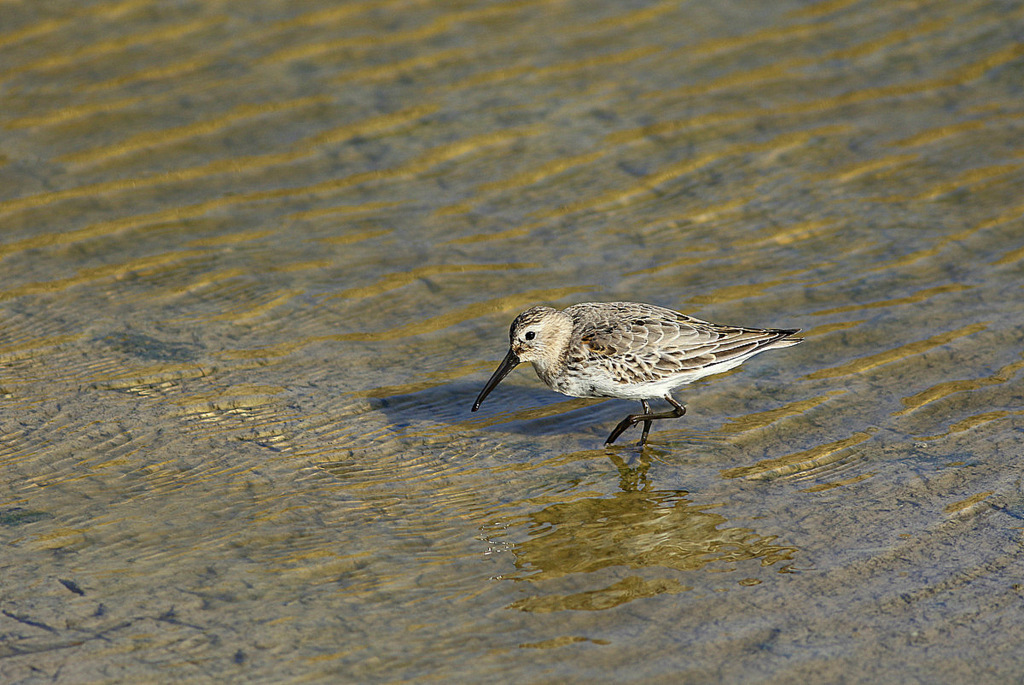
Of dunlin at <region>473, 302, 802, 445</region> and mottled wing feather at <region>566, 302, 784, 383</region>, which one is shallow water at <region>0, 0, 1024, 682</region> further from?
mottled wing feather at <region>566, 302, 784, 383</region>

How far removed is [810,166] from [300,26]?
6.05 metres

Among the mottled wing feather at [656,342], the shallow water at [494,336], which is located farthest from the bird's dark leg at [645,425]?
the mottled wing feather at [656,342]

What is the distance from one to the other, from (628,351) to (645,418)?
48cm

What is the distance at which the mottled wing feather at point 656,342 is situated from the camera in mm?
7715

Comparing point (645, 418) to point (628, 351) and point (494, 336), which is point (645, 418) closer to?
point (628, 351)

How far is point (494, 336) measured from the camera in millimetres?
9281

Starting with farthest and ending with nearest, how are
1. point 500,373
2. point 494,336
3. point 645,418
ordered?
point 494,336 < point 500,373 < point 645,418

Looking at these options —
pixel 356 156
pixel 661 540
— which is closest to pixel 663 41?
pixel 356 156

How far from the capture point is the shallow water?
5.95 meters

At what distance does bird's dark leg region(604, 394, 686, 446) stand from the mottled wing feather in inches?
12.2

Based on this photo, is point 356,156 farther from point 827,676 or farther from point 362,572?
point 827,676

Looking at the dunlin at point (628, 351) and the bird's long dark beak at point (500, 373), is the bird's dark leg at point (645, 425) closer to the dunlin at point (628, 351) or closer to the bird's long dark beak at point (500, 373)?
the dunlin at point (628, 351)

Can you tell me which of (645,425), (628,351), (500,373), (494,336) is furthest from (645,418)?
(494,336)

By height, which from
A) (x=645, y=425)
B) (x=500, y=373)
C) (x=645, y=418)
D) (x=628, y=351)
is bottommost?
(x=645, y=425)
